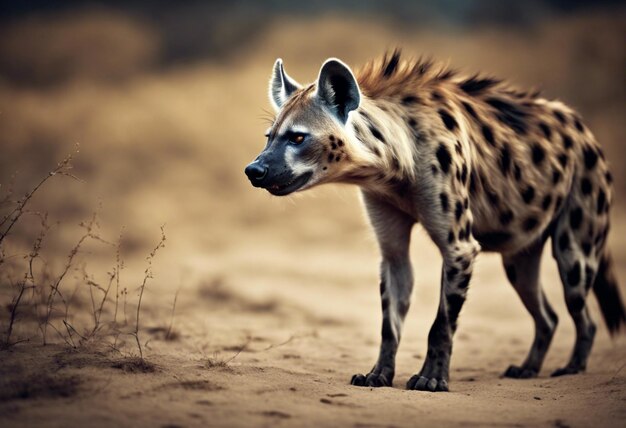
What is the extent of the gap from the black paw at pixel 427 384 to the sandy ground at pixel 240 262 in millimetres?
112

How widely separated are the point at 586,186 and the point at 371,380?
203 cm

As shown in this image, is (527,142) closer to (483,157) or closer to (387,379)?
(483,157)

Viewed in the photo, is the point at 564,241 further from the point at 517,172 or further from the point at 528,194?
the point at 517,172

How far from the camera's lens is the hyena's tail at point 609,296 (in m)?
5.34

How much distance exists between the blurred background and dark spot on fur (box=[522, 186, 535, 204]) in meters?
4.12

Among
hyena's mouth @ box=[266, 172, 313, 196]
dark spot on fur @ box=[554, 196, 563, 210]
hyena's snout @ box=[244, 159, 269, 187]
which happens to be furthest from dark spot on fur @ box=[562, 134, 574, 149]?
hyena's snout @ box=[244, 159, 269, 187]

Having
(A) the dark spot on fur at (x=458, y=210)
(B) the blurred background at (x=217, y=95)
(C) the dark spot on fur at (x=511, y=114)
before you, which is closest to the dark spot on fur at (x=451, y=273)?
(A) the dark spot on fur at (x=458, y=210)

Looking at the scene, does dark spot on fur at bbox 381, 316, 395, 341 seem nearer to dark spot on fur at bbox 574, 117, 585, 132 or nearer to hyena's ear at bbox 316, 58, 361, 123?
hyena's ear at bbox 316, 58, 361, 123

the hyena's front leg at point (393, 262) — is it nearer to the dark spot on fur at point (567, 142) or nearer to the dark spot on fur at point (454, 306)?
the dark spot on fur at point (454, 306)

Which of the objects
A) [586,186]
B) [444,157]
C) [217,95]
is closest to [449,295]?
[444,157]

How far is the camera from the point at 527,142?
4.70 metres

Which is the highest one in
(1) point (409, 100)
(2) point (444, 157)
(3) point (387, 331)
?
(1) point (409, 100)

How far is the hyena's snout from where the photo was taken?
371 cm

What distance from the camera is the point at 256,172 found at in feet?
12.2
